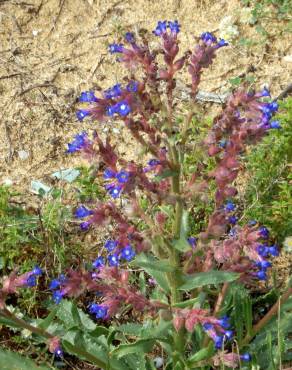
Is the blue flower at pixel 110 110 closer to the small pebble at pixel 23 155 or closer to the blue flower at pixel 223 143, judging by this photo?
the blue flower at pixel 223 143

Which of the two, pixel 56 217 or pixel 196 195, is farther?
pixel 56 217

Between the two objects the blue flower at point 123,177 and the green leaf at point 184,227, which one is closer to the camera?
the blue flower at point 123,177

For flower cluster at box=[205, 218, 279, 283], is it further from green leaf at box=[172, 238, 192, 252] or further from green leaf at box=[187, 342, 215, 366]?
green leaf at box=[187, 342, 215, 366]

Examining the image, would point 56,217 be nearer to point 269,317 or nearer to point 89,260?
point 89,260

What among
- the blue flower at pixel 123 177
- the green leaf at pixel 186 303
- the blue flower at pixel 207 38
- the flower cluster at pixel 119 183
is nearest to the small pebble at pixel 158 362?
the green leaf at pixel 186 303

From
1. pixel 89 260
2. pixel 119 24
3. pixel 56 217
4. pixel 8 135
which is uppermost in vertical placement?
pixel 119 24

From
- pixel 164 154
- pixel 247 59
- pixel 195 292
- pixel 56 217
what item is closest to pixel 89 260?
pixel 56 217

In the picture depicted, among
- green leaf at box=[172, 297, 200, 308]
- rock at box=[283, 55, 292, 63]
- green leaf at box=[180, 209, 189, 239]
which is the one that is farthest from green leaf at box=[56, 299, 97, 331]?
rock at box=[283, 55, 292, 63]
